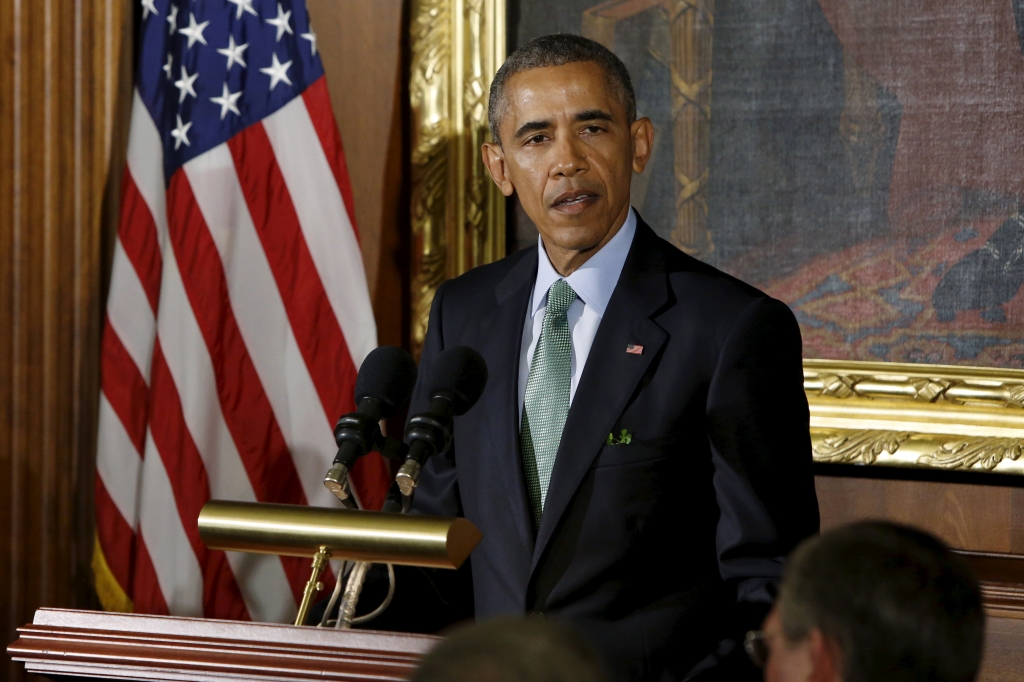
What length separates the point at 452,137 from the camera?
3.30 meters

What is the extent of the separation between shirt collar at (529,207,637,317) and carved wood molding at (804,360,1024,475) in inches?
42.2

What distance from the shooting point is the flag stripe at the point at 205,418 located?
3.09m

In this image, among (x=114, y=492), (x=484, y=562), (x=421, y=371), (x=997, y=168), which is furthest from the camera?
(x=114, y=492)

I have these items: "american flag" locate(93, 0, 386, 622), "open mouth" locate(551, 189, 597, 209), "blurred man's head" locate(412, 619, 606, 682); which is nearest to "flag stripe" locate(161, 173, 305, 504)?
"american flag" locate(93, 0, 386, 622)

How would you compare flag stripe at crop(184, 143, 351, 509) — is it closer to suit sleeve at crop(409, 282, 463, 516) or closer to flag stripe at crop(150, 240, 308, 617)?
flag stripe at crop(150, 240, 308, 617)

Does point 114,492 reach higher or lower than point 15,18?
lower

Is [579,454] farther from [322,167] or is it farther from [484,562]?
[322,167]

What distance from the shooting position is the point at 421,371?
2.18m

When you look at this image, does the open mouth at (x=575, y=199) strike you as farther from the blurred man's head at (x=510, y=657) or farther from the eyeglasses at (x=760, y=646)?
the blurred man's head at (x=510, y=657)

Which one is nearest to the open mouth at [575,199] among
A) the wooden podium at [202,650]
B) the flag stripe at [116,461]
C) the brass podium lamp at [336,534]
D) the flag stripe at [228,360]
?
the brass podium lamp at [336,534]

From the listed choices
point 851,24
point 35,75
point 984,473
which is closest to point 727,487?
point 984,473

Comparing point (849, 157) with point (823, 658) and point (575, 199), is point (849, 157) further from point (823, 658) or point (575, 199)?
point (823, 658)

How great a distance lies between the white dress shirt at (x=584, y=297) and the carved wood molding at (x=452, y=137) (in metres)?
1.17

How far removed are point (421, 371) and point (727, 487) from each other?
2.12ft
